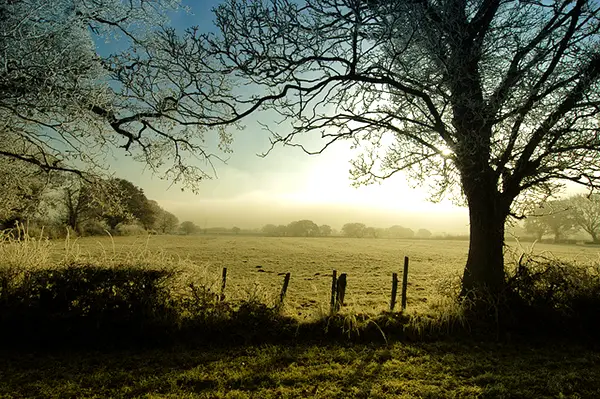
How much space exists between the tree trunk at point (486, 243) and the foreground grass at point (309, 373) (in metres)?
1.96

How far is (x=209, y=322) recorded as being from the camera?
23.1ft

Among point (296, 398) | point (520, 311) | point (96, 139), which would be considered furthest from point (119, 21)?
point (520, 311)

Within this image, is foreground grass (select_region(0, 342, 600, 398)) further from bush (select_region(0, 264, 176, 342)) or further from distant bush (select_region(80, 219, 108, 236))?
distant bush (select_region(80, 219, 108, 236))

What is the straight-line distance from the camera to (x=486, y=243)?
8617 millimetres

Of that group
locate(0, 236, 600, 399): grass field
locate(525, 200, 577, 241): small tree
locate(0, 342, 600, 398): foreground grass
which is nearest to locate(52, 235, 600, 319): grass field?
locate(0, 236, 600, 399): grass field

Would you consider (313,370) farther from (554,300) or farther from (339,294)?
(554,300)

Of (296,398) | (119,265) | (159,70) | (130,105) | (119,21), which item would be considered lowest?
(296,398)

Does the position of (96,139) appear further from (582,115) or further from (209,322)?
(582,115)

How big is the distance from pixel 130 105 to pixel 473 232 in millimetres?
9838

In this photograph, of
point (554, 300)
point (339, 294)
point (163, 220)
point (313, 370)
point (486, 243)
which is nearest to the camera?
point (313, 370)

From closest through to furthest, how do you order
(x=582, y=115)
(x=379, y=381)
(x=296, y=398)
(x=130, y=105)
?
(x=296, y=398) < (x=379, y=381) < (x=582, y=115) < (x=130, y=105)

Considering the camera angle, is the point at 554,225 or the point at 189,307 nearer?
the point at 189,307

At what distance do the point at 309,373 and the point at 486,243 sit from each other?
5.87 m

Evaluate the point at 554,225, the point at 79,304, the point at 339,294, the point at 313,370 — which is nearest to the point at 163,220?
the point at 79,304
